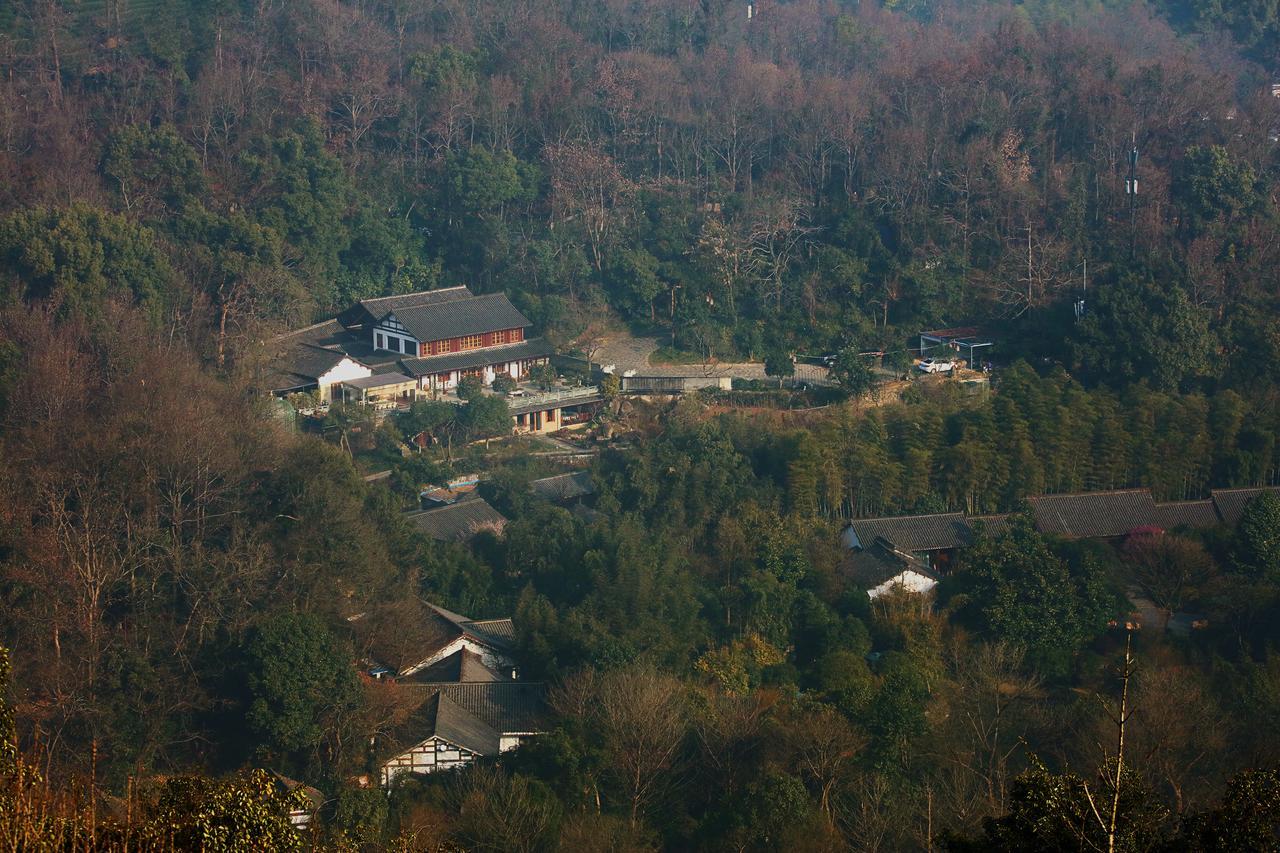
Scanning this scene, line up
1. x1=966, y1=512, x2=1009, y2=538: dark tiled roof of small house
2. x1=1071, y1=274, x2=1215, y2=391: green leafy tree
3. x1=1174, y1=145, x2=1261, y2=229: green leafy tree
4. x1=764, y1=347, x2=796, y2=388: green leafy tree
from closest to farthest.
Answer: x1=966, y1=512, x2=1009, y2=538: dark tiled roof of small house, x1=1071, y1=274, x2=1215, y2=391: green leafy tree, x1=764, y1=347, x2=796, y2=388: green leafy tree, x1=1174, y1=145, x2=1261, y2=229: green leafy tree

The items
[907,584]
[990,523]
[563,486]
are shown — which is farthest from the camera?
[563,486]

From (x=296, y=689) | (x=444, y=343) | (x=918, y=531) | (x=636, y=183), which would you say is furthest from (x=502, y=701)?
(x=636, y=183)

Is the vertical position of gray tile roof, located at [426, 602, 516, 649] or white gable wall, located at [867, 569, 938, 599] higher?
white gable wall, located at [867, 569, 938, 599]

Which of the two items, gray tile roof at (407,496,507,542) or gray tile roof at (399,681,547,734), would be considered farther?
gray tile roof at (407,496,507,542)

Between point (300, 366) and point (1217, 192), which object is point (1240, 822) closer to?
point (300, 366)

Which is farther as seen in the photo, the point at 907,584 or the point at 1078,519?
the point at 1078,519

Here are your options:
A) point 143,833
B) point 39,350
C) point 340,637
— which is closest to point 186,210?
point 39,350

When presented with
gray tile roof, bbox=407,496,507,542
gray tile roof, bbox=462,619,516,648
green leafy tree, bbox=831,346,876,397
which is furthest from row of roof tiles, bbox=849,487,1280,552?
gray tile roof, bbox=407,496,507,542

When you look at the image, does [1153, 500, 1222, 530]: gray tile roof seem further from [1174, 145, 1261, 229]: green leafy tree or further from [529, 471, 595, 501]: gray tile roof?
[529, 471, 595, 501]: gray tile roof
